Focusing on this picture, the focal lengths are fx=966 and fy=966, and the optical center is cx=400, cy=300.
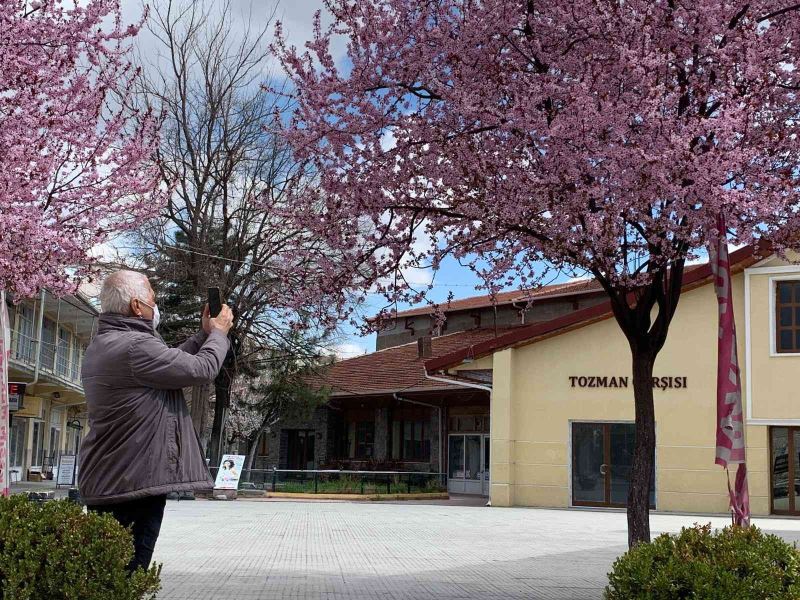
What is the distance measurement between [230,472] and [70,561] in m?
22.7

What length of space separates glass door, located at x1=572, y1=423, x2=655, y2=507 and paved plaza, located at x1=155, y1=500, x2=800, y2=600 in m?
3.91

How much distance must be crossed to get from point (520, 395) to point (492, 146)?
1797 cm

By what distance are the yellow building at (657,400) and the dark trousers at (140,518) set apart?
20260mm

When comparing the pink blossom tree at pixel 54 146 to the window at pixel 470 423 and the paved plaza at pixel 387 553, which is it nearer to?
the paved plaza at pixel 387 553

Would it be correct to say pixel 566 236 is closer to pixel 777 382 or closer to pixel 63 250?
pixel 63 250

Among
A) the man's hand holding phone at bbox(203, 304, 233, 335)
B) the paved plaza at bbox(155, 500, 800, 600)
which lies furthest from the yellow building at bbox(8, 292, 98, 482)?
the man's hand holding phone at bbox(203, 304, 233, 335)

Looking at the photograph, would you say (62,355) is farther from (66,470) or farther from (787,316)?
(787,316)

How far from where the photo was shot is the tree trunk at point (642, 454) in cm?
764

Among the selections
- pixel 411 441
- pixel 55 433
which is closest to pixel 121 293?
pixel 411 441

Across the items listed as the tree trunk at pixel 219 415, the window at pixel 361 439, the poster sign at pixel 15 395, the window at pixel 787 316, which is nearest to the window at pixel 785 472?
the window at pixel 787 316

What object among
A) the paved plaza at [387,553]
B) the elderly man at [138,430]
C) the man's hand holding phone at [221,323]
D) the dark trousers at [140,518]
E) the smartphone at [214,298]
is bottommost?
the paved plaza at [387,553]

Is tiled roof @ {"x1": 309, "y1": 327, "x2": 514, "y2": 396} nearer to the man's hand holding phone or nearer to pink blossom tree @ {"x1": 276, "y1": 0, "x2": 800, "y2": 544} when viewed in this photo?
pink blossom tree @ {"x1": 276, "y1": 0, "x2": 800, "y2": 544}

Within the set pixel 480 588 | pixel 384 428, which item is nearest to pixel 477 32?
pixel 480 588

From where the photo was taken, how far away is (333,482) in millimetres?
28297
